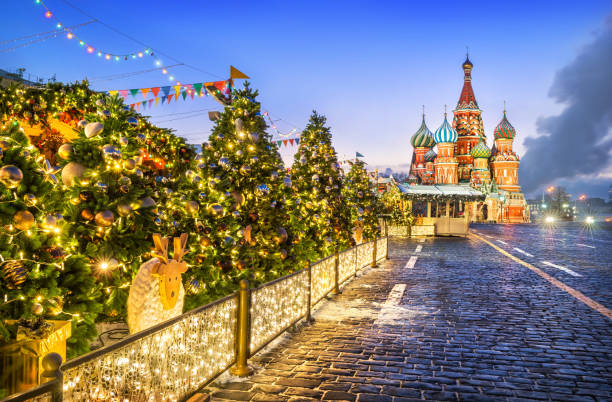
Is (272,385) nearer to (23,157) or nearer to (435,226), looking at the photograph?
(23,157)

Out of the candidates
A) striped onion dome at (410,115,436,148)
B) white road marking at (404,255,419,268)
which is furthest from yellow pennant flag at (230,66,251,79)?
striped onion dome at (410,115,436,148)

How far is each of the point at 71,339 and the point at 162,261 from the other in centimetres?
128

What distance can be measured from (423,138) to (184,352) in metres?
85.0

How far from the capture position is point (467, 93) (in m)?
84.2

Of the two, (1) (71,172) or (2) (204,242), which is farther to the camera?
(2) (204,242)

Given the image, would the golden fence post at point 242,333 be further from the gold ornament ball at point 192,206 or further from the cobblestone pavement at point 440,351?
the gold ornament ball at point 192,206

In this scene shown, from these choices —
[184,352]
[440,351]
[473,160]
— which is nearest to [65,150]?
[184,352]

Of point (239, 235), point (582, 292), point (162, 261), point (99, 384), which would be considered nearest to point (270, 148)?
point (239, 235)

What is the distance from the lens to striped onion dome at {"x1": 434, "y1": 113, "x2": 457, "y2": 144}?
74.6 m

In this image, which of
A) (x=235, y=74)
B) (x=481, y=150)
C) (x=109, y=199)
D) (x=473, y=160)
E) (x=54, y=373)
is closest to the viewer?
(x=54, y=373)

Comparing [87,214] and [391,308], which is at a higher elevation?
[87,214]

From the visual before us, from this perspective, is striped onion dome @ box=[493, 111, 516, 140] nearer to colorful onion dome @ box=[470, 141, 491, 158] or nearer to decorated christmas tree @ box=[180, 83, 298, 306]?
colorful onion dome @ box=[470, 141, 491, 158]

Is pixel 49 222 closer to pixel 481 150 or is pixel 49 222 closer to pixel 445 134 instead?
pixel 445 134

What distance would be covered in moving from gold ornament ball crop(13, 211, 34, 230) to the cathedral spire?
87625mm
